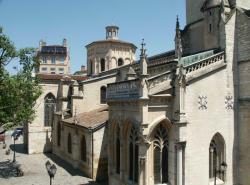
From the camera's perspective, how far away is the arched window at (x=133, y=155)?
1638 cm

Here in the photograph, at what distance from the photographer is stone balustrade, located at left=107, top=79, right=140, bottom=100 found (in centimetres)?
1534

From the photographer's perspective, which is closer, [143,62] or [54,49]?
[143,62]

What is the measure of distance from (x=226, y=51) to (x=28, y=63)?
16072 millimetres

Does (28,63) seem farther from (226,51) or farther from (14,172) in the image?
(226,51)

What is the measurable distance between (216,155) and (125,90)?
6.54 m

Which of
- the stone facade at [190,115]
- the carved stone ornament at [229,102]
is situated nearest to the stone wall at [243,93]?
the stone facade at [190,115]

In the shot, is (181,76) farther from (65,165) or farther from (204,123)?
(65,165)

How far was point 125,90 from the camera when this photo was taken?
54.3 ft

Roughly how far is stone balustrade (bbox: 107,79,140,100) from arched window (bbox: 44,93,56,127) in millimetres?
19282

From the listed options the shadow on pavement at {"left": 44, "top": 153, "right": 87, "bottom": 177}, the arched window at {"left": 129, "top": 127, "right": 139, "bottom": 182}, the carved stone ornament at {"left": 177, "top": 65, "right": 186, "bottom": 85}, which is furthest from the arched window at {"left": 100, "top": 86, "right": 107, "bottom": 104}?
the carved stone ornament at {"left": 177, "top": 65, "right": 186, "bottom": 85}

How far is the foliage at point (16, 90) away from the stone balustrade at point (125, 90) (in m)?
8.90

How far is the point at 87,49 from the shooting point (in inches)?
1757

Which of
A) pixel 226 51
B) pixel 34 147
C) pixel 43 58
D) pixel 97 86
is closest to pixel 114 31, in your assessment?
pixel 97 86

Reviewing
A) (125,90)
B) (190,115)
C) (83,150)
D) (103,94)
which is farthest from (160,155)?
(103,94)
